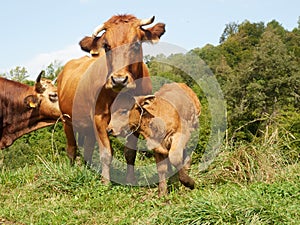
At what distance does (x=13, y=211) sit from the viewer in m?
7.03

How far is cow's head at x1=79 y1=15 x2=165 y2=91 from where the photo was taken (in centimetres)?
722

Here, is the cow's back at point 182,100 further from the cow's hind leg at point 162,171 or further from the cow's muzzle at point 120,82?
the cow's muzzle at point 120,82

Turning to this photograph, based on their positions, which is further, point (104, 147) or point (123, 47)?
point (104, 147)

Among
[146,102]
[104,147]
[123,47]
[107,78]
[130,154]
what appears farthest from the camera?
[130,154]

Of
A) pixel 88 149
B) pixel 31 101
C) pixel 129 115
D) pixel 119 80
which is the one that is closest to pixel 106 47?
pixel 119 80

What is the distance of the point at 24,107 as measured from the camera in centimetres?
997

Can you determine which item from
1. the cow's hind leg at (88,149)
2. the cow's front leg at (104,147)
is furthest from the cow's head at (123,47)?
the cow's hind leg at (88,149)

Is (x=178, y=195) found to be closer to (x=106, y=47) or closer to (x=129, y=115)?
(x=129, y=115)

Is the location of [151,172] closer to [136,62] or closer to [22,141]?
[136,62]

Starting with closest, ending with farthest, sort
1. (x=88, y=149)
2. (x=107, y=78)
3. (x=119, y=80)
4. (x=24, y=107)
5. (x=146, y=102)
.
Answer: (x=119, y=80) → (x=146, y=102) → (x=107, y=78) → (x=24, y=107) → (x=88, y=149)

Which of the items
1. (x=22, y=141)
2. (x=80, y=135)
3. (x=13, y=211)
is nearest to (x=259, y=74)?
(x=22, y=141)

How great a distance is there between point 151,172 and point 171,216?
135 inches

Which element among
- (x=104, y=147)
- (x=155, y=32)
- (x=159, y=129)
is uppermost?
(x=155, y=32)

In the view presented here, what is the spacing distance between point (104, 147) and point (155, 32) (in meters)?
2.15
